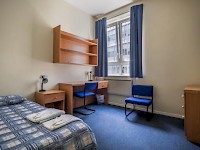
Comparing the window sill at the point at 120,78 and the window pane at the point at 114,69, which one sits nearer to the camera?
the window sill at the point at 120,78

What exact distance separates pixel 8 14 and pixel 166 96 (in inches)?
145

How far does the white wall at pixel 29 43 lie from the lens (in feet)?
7.66

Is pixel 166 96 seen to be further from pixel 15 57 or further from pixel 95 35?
pixel 15 57

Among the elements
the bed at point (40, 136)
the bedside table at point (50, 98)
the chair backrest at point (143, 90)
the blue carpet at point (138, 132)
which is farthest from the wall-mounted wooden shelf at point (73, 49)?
the bed at point (40, 136)

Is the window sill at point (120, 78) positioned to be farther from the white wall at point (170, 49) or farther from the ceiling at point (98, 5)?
the ceiling at point (98, 5)

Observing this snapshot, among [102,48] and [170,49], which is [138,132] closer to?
[170,49]

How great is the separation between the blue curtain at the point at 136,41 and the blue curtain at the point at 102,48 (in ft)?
2.89

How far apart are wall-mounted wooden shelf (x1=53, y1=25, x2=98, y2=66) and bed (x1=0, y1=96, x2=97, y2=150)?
185 cm

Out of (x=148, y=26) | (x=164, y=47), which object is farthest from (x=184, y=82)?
(x=148, y=26)

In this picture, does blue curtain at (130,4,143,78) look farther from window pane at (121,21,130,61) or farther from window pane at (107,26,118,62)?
window pane at (107,26,118,62)

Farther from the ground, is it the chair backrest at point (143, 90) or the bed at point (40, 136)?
the chair backrest at point (143, 90)

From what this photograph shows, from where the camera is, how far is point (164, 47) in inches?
113

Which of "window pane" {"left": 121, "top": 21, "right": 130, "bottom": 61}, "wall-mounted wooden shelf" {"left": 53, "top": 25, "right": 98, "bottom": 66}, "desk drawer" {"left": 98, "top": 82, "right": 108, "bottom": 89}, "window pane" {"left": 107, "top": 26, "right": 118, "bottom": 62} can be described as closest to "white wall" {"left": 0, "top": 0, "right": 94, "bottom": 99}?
"wall-mounted wooden shelf" {"left": 53, "top": 25, "right": 98, "bottom": 66}

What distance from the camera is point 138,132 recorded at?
213 cm
